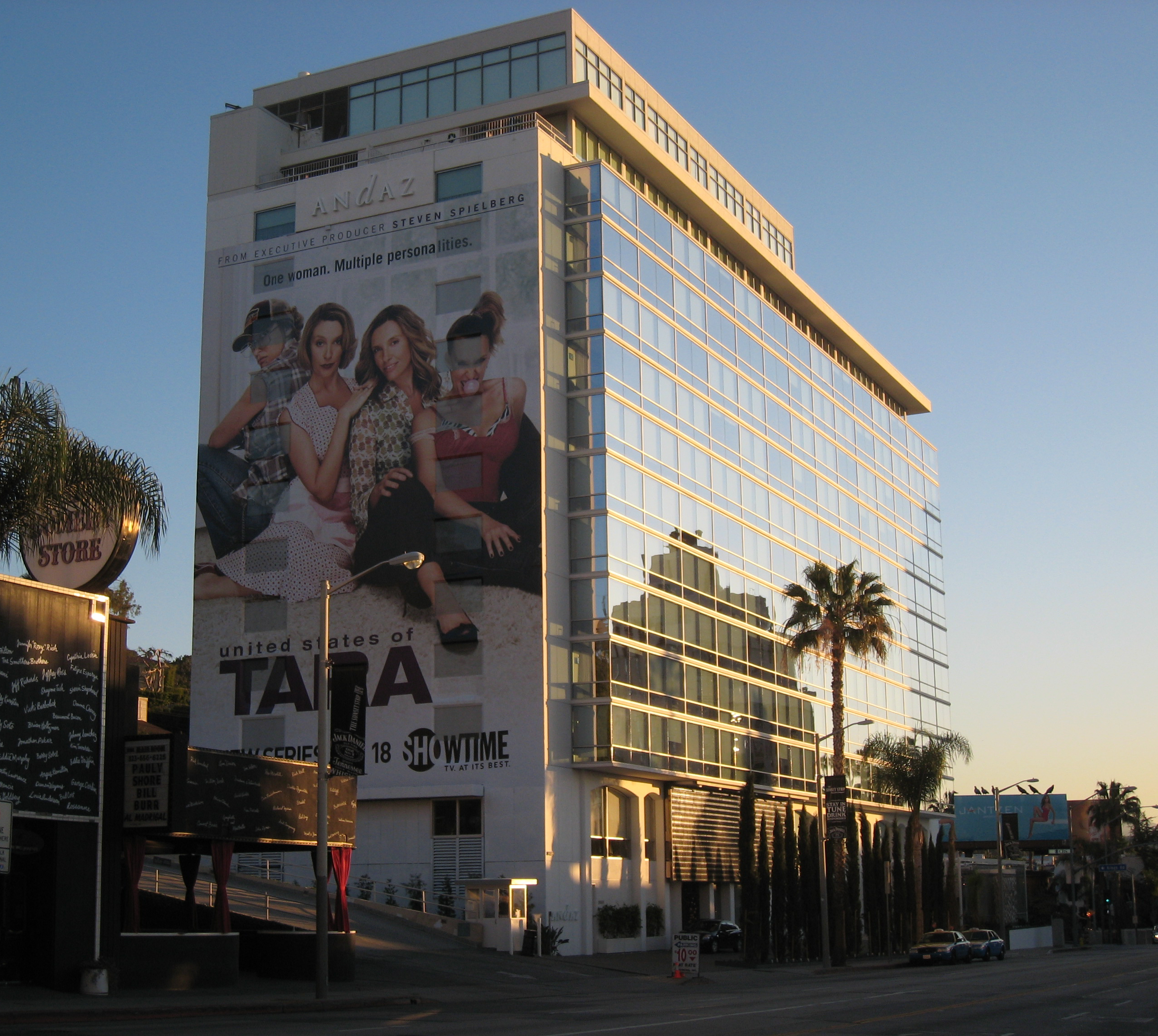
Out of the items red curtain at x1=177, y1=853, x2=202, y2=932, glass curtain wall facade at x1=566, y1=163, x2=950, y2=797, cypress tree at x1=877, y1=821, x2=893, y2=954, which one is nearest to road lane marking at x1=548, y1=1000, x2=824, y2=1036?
red curtain at x1=177, y1=853, x2=202, y2=932

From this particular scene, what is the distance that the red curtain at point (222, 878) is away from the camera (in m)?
30.3

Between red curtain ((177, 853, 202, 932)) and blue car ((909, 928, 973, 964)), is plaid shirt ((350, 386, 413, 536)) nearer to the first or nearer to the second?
red curtain ((177, 853, 202, 932))

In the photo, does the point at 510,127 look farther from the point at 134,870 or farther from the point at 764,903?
the point at 134,870

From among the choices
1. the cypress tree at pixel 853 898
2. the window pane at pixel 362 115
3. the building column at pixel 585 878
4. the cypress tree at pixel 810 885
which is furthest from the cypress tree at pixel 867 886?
the window pane at pixel 362 115

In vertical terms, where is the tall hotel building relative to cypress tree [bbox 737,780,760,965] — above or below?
above

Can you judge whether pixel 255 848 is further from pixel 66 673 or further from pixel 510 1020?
pixel 510 1020

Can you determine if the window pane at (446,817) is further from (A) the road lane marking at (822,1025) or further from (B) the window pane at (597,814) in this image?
(A) the road lane marking at (822,1025)

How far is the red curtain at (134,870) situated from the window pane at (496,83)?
133 ft

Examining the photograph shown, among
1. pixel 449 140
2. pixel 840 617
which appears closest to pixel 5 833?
pixel 840 617

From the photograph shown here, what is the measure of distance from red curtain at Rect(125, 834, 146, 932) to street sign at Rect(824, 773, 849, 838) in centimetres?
2795

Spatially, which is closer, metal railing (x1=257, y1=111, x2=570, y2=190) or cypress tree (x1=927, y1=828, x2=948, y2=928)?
metal railing (x1=257, y1=111, x2=570, y2=190)

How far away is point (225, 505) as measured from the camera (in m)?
58.0

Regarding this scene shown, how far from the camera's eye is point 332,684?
31.0m

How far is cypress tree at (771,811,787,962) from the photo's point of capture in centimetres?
5306
